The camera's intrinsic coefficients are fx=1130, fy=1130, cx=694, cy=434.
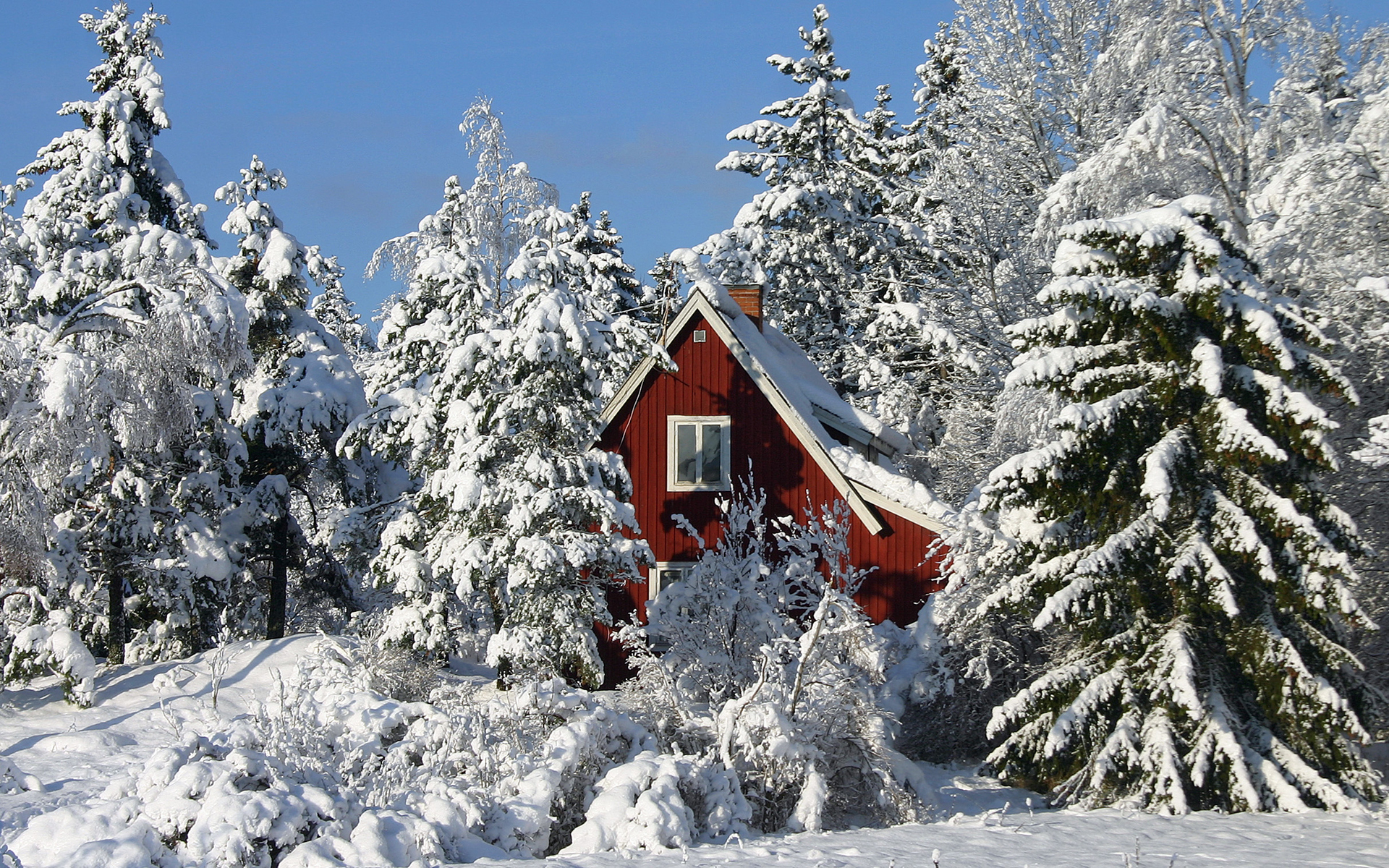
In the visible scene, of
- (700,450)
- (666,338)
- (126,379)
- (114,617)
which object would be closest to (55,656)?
(114,617)

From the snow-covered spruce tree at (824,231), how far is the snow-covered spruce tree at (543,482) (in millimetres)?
11983

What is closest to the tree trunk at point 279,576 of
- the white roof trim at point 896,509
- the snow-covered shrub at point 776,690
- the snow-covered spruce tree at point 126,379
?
the snow-covered spruce tree at point 126,379

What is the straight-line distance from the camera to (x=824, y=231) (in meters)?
31.7

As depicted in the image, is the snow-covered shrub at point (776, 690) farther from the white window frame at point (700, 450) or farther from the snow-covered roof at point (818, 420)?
the white window frame at point (700, 450)

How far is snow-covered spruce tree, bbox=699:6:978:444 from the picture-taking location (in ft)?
99.0

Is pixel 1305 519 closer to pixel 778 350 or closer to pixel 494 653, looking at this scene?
pixel 494 653

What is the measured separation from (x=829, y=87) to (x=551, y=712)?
81.1 feet

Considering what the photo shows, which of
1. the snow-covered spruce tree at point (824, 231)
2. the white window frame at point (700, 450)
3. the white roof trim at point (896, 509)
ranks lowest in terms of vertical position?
the white roof trim at point (896, 509)

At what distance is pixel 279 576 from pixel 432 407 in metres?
7.90

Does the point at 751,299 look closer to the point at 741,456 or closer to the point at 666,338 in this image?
the point at 666,338

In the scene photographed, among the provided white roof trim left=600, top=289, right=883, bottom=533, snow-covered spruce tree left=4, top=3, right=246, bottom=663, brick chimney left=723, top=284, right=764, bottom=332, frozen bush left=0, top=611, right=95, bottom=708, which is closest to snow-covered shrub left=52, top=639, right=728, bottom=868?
frozen bush left=0, top=611, right=95, bottom=708

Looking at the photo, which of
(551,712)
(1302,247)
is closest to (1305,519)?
(1302,247)

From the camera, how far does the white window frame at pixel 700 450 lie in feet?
→ 70.6

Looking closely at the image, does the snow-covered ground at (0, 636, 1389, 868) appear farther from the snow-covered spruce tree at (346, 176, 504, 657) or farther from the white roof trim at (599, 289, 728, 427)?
the white roof trim at (599, 289, 728, 427)
